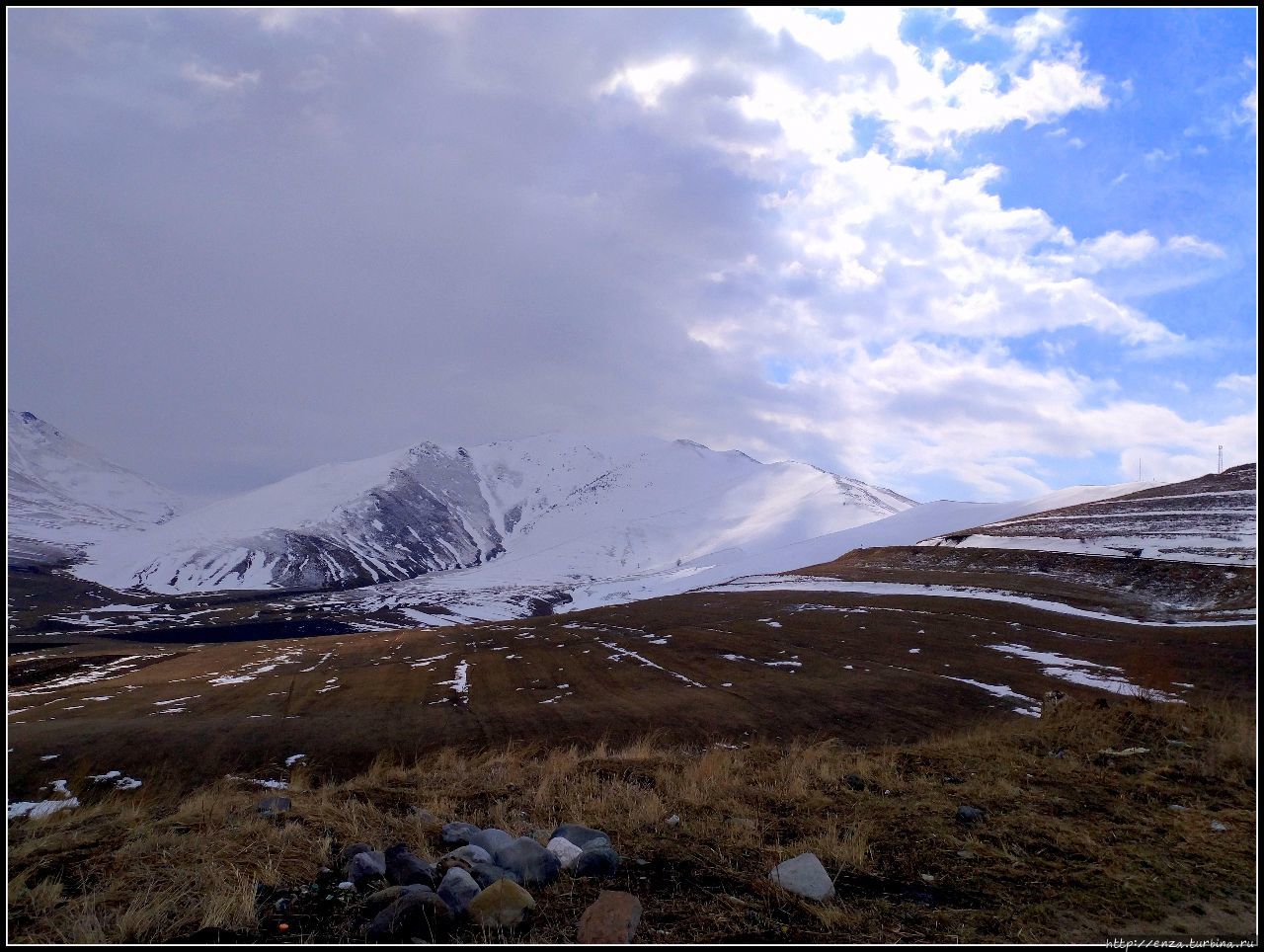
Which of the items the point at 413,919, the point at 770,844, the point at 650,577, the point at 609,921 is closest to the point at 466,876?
the point at 413,919

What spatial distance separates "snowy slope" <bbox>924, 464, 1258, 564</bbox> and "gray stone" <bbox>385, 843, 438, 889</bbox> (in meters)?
44.3

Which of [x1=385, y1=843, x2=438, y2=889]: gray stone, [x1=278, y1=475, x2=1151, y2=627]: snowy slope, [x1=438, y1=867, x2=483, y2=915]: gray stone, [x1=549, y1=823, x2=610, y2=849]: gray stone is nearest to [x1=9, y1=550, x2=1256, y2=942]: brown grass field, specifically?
[x1=549, y1=823, x2=610, y2=849]: gray stone

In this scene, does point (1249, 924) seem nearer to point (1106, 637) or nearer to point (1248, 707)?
point (1248, 707)

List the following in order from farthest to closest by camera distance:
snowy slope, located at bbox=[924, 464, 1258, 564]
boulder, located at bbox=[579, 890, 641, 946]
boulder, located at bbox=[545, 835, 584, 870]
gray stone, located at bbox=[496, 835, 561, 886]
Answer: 1. snowy slope, located at bbox=[924, 464, 1258, 564]
2. boulder, located at bbox=[545, 835, 584, 870]
3. gray stone, located at bbox=[496, 835, 561, 886]
4. boulder, located at bbox=[579, 890, 641, 946]

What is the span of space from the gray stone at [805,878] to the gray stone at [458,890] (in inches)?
92.8

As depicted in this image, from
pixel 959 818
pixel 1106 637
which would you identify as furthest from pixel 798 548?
pixel 959 818

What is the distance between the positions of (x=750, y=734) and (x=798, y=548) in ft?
285

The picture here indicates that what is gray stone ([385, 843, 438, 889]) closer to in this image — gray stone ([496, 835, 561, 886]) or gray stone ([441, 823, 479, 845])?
gray stone ([496, 835, 561, 886])

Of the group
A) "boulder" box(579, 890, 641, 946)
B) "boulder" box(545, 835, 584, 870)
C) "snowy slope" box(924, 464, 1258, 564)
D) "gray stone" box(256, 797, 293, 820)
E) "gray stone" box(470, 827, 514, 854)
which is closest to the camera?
"boulder" box(579, 890, 641, 946)

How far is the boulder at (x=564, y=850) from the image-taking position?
5348 mm

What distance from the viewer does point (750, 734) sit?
660 inches

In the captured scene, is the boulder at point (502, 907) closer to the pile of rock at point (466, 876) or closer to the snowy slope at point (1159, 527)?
the pile of rock at point (466, 876)

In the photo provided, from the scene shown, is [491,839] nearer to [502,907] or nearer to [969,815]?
[502,907]

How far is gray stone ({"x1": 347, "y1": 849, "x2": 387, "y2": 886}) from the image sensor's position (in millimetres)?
4875
